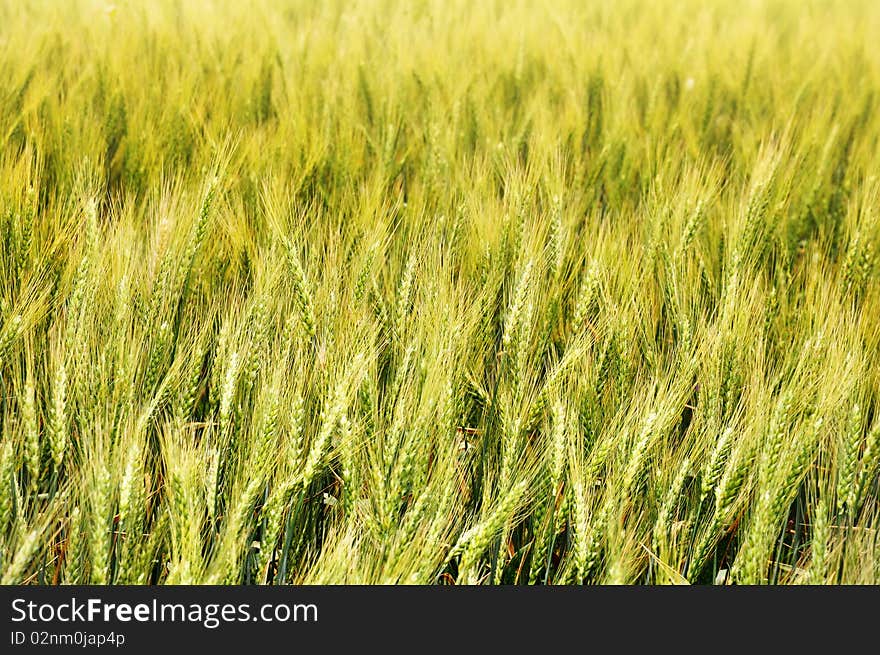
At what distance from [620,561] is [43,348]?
1038 mm

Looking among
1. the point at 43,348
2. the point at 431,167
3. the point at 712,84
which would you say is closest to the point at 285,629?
the point at 43,348

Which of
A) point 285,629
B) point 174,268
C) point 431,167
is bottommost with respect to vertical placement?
point 285,629

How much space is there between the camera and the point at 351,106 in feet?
7.24

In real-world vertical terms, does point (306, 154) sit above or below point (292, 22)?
below

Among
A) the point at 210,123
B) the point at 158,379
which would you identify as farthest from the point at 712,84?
the point at 158,379

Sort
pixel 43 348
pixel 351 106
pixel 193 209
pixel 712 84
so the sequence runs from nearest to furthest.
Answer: pixel 43 348 < pixel 193 209 < pixel 351 106 < pixel 712 84

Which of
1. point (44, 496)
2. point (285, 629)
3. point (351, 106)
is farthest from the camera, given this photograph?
point (351, 106)

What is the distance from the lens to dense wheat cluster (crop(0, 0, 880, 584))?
1172 mm

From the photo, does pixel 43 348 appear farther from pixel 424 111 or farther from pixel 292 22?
pixel 292 22

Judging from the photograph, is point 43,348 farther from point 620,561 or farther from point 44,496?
point 620,561

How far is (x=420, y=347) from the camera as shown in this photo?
1.33 meters

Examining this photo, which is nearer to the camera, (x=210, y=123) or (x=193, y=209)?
(x=193, y=209)

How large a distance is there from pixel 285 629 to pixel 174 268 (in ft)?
2.28

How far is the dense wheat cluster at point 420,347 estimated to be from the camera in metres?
1.17
